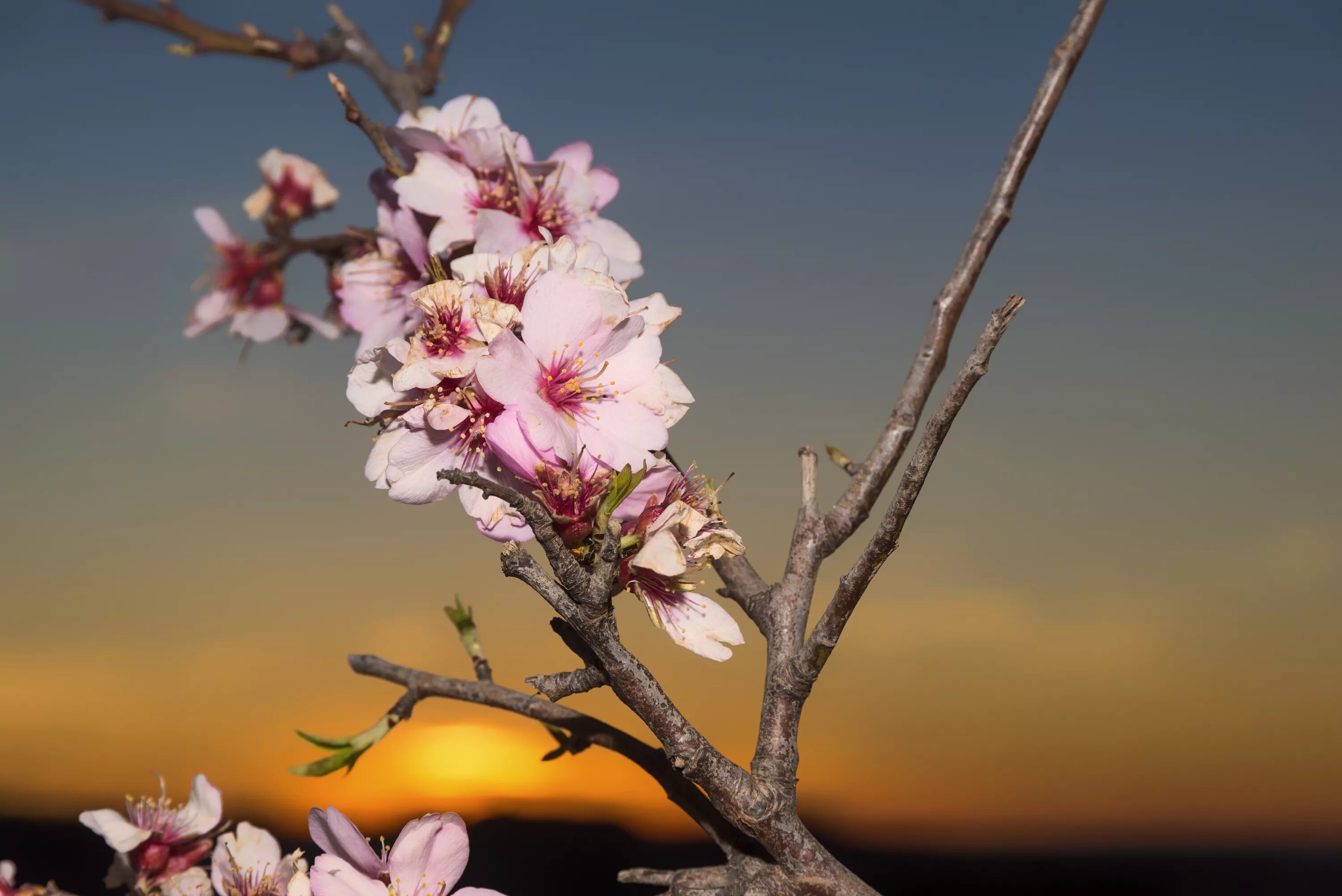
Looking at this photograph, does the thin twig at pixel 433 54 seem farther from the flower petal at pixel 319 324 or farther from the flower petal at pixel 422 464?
the flower petal at pixel 422 464

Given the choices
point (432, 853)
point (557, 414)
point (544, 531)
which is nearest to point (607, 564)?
point (544, 531)

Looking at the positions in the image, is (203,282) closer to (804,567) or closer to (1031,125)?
(804,567)

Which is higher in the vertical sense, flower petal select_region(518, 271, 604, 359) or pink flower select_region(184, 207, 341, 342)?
pink flower select_region(184, 207, 341, 342)

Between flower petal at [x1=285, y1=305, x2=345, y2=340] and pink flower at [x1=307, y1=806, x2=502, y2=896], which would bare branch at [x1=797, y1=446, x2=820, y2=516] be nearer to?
pink flower at [x1=307, y1=806, x2=502, y2=896]

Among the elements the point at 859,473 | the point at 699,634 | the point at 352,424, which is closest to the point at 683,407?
the point at 699,634

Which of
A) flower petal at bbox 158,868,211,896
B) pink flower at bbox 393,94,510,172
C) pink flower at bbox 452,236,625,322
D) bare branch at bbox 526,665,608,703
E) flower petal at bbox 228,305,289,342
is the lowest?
flower petal at bbox 158,868,211,896

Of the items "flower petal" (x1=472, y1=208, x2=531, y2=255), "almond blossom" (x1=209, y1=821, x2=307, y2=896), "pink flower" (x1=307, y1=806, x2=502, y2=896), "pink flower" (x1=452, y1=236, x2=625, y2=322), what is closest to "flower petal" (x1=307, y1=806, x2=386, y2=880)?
"pink flower" (x1=307, y1=806, x2=502, y2=896)
